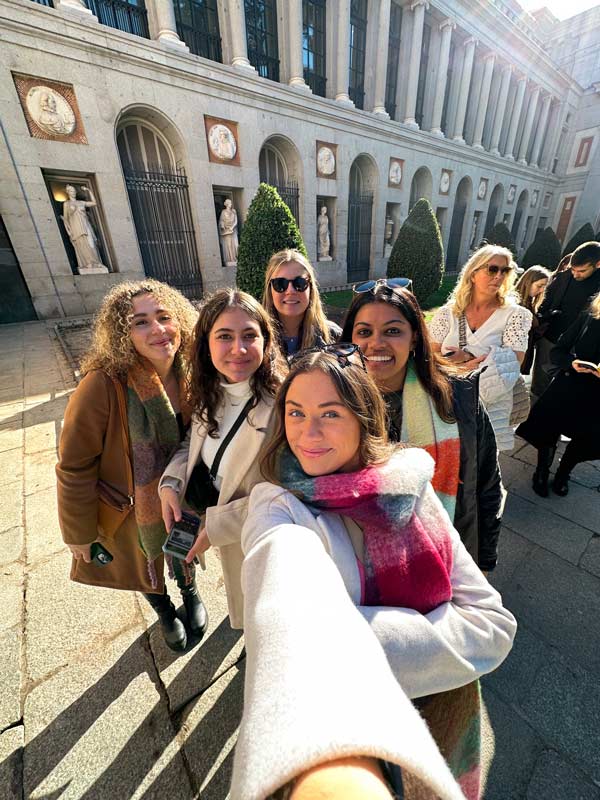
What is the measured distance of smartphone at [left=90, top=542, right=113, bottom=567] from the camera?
5.68 feet

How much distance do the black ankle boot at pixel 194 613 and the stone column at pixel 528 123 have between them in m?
36.4

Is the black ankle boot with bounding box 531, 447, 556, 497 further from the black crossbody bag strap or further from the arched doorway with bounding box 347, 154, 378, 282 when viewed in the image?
the arched doorway with bounding box 347, 154, 378, 282

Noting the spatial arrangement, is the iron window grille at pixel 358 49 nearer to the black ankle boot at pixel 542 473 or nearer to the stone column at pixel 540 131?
the black ankle boot at pixel 542 473

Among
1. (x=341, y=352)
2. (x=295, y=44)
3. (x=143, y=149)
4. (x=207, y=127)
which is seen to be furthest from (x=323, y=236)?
(x=341, y=352)

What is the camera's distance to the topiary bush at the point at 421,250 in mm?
10336

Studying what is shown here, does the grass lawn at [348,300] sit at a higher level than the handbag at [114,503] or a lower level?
lower

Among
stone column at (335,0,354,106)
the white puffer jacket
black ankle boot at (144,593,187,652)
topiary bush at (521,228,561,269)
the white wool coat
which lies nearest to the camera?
the white wool coat

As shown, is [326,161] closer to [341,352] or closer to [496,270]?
[496,270]

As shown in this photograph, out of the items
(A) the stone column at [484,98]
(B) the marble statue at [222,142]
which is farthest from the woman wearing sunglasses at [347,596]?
(A) the stone column at [484,98]

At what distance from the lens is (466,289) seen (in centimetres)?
270

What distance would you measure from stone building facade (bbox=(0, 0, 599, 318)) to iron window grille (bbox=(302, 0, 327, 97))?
55 millimetres

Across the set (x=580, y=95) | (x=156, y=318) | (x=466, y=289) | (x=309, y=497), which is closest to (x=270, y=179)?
(x=466, y=289)

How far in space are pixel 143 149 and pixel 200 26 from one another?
455 centimetres

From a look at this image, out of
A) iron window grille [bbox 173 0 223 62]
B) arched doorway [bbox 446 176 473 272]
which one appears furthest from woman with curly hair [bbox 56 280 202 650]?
arched doorway [bbox 446 176 473 272]
